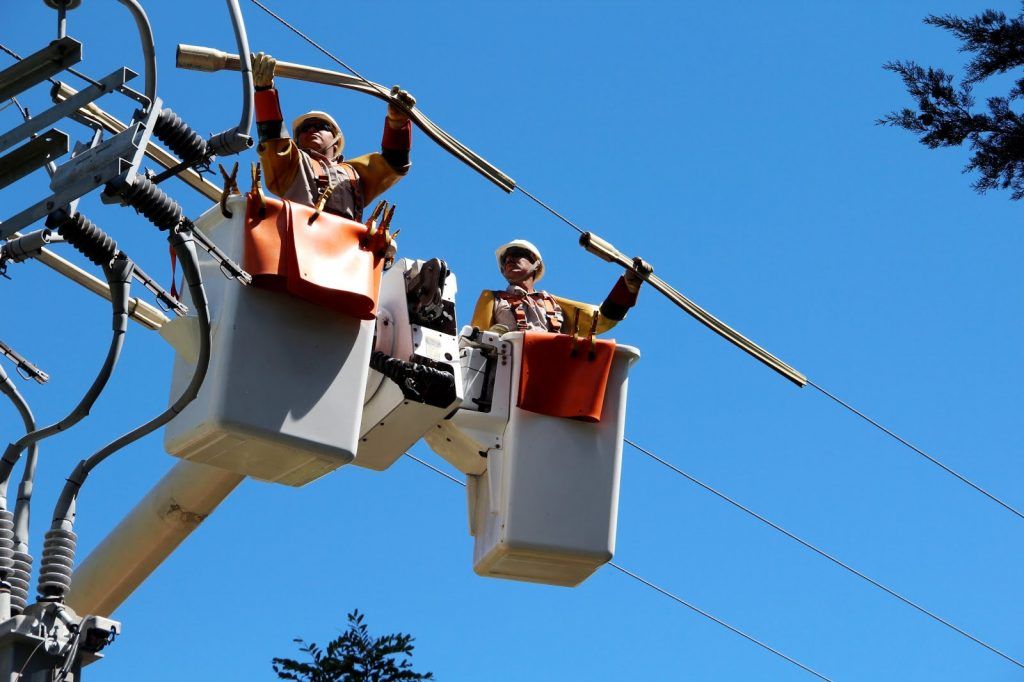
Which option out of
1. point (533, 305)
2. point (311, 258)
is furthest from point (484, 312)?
point (311, 258)

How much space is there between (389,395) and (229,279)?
127cm

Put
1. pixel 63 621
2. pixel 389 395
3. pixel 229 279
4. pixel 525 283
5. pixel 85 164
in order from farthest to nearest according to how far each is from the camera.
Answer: pixel 525 283 → pixel 389 395 → pixel 229 279 → pixel 85 164 → pixel 63 621

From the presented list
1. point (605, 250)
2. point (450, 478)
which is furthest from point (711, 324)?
point (450, 478)

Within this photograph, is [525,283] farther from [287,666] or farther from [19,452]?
[19,452]

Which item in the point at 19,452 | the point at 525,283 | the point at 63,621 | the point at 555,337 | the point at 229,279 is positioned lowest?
the point at 63,621

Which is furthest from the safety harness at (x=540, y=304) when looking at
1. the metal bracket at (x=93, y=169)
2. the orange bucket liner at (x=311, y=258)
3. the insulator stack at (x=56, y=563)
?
the insulator stack at (x=56, y=563)

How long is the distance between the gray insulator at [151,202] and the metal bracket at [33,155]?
1.25 feet

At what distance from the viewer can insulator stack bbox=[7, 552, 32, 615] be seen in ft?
22.1

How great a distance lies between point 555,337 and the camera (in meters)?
10.2

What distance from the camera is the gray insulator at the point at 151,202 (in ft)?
22.4

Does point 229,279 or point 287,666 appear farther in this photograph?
point 287,666

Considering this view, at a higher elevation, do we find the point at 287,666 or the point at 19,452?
the point at 287,666

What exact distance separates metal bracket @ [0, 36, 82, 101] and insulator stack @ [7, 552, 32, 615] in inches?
65.9

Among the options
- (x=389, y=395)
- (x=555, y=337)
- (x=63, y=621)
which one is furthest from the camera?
(x=555, y=337)
